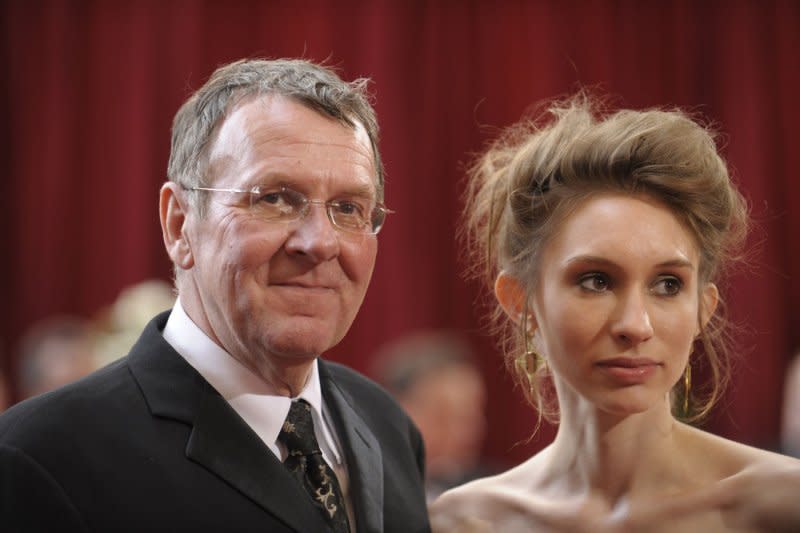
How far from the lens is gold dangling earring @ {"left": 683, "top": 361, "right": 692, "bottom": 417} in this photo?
6.77 feet

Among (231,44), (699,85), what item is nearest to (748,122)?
(699,85)

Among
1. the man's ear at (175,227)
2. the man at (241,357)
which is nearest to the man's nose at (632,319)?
the man at (241,357)

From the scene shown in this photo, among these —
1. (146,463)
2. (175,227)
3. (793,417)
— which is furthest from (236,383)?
(793,417)

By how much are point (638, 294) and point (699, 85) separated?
12.5 ft

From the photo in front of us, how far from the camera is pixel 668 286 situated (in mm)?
1940

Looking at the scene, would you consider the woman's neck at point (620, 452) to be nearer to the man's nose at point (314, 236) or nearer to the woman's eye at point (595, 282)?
the woman's eye at point (595, 282)

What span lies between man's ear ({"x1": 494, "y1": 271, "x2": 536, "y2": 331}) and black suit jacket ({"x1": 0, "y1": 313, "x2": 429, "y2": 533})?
470 mm

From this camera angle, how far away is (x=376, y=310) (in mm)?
5695

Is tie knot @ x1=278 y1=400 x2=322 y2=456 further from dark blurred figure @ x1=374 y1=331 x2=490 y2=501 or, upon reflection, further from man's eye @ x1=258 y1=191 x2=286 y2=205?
dark blurred figure @ x1=374 y1=331 x2=490 y2=501

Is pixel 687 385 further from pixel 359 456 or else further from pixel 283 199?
pixel 283 199

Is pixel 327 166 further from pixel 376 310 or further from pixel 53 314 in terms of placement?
pixel 53 314

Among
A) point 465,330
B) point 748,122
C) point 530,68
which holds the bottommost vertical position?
point 465,330

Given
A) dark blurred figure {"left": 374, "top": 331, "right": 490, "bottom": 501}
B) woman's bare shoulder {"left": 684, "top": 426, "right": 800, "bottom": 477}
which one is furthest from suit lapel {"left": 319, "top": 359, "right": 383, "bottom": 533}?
dark blurred figure {"left": 374, "top": 331, "right": 490, "bottom": 501}

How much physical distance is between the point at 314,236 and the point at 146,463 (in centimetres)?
49
